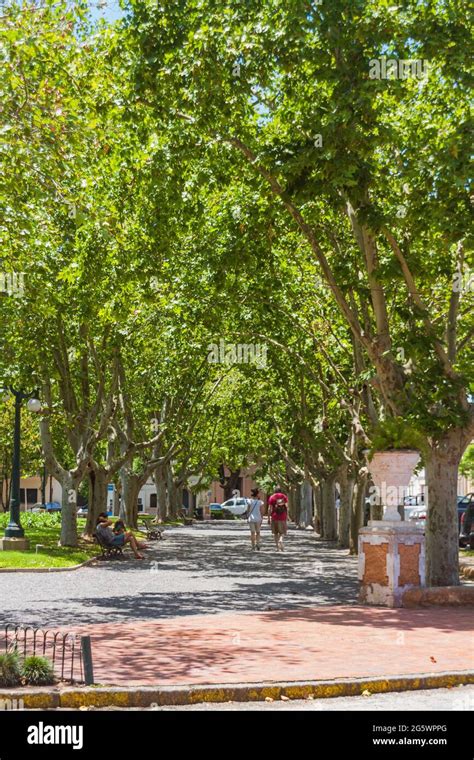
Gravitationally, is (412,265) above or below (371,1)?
below

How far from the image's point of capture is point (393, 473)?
1612 cm

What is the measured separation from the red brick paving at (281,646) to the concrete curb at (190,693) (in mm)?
305

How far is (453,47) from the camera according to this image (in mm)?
14508

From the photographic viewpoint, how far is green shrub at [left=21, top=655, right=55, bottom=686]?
8523mm

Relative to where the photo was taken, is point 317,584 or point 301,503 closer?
point 317,584

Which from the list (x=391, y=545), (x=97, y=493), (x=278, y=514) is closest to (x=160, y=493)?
(x=97, y=493)

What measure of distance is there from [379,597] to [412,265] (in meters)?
6.16

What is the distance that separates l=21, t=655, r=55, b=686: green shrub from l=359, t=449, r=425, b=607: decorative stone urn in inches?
324

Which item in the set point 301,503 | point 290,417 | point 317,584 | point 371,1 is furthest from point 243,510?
point 371,1

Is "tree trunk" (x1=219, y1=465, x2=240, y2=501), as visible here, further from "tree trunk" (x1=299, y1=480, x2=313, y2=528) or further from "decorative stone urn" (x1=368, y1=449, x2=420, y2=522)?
"decorative stone urn" (x1=368, y1=449, x2=420, y2=522)

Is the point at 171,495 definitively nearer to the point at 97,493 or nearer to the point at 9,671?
the point at 97,493

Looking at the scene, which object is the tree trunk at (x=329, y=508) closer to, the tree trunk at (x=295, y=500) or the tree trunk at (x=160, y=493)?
the tree trunk at (x=160, y=493)

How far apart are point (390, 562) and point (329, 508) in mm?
27650

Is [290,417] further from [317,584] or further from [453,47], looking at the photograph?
[453,47]
